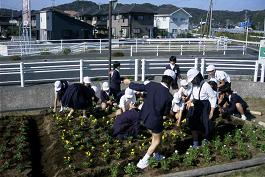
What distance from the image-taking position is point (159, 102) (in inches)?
236

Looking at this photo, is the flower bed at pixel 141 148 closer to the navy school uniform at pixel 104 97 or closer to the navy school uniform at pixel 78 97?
the navy school uniform at pixel 78 97

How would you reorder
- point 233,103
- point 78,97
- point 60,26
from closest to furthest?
point 78,97
point 233,103
point 60,26

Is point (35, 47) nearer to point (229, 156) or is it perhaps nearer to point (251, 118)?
point (251, 118)

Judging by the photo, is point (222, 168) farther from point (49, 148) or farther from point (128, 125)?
point (49, 148)

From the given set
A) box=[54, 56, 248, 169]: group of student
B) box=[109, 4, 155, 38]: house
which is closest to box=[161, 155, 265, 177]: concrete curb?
box=[54, 56, 248, 169]: group of student

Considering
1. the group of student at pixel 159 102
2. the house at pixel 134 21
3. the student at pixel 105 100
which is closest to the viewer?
the group of student at pixel 159 102

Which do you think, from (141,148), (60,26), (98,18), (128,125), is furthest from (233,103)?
(98,18)

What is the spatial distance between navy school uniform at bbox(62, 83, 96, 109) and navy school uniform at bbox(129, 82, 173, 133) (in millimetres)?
3205

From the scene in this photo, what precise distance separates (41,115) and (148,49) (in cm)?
1947

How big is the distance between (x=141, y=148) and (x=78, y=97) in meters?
2.53

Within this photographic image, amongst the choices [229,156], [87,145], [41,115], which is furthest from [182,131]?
[41,115]

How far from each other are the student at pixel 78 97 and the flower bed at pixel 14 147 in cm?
120

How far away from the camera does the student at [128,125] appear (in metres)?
7.62

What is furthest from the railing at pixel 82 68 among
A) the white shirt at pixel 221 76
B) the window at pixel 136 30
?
the window at pixel 136 30
